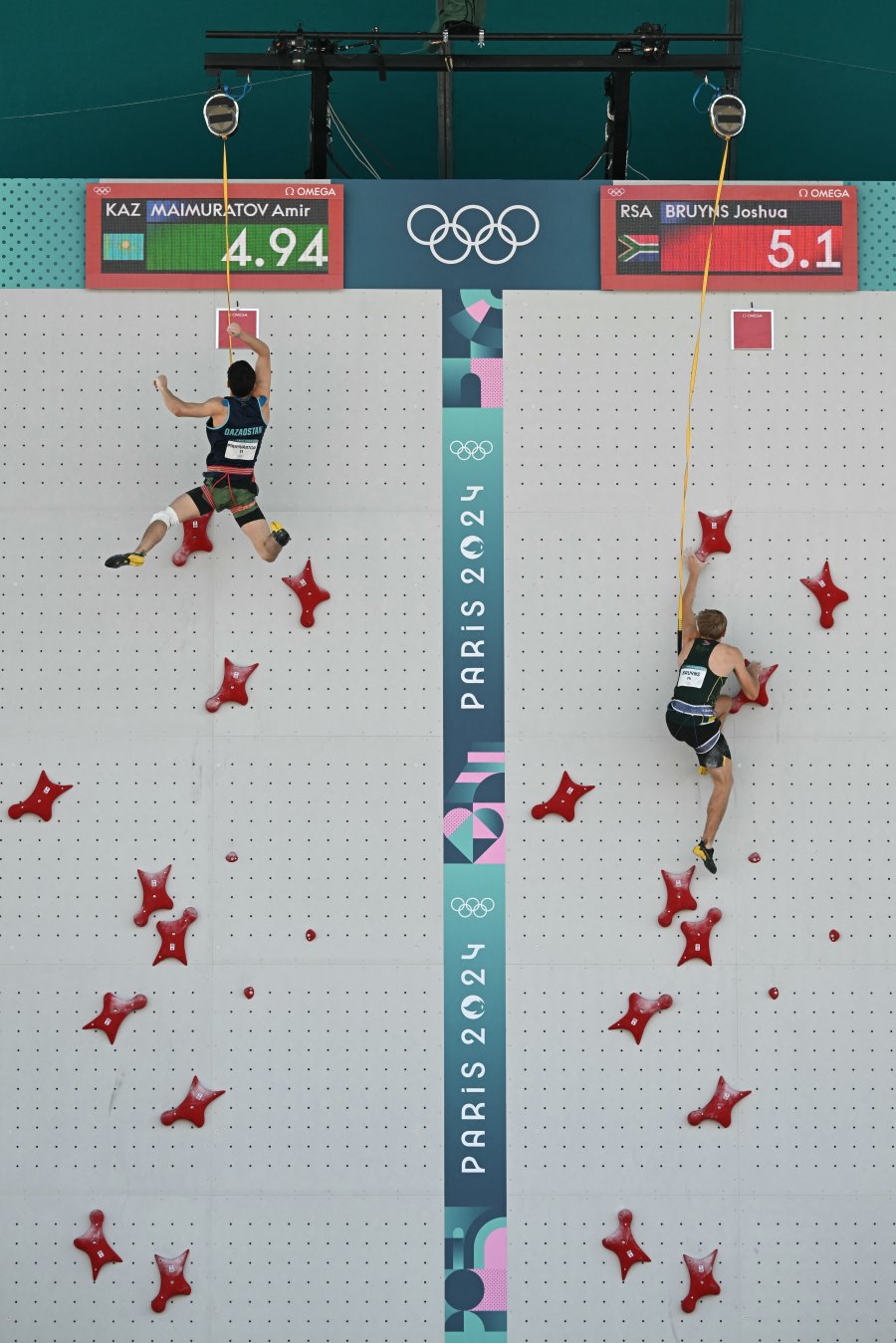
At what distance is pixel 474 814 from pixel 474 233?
2.39m

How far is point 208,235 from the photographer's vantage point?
17.0 ft

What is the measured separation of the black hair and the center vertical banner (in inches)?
34.1

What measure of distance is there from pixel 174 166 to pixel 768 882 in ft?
13.7

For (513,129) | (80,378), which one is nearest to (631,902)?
(80,378)

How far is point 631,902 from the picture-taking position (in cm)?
511

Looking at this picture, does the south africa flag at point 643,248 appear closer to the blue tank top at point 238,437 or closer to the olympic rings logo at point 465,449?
the olympic rings logo at point 465,449

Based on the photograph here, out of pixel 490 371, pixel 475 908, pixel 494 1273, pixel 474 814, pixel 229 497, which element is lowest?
pixel 494 1273

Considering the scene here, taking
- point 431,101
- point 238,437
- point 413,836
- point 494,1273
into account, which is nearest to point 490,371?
point 238,437

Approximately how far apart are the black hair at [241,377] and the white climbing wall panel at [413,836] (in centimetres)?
52

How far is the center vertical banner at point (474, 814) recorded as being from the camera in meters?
5.02

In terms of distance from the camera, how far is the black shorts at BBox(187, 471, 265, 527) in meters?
4.81

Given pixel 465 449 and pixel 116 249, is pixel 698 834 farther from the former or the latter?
pixel 116 249

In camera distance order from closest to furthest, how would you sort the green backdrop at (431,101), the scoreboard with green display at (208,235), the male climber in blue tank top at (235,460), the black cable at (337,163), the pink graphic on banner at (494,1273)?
the male climber in blue tank top at (235,460) < the pink graphic on banner at (494,1273) < the scoreboard with green display at (208,235) < the black cable at (337,163) < the green backdrop at (431,101)

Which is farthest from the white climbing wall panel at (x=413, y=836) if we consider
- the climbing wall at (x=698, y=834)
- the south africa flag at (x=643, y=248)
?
the south africa flag at (x=643, y=248)
